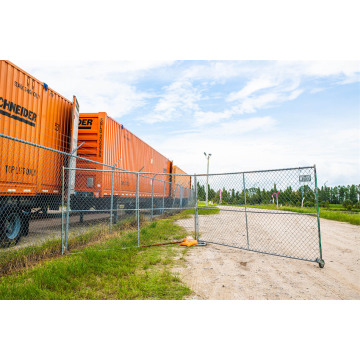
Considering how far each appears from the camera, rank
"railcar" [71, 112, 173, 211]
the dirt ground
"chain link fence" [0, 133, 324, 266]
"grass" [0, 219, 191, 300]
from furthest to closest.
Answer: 1. "railcar" [71, 112, 173, 211]
2. "chain link fence" [0, 133, 324, 266]
3. the dirt ground
4. "grass" [0, 219, 191, 300]

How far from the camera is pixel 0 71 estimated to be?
6.17m

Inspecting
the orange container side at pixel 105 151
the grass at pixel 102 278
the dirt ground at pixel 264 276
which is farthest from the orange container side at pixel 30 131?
the dirt ground at pixel 264 276

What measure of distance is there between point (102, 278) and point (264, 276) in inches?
116

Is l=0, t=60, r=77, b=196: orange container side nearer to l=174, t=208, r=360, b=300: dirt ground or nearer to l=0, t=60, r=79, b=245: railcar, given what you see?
l=0, t=60, r=79, b=245: railcar

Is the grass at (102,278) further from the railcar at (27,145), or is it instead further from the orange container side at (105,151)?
the orange container side at (105,151)

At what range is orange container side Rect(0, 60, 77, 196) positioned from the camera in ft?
21.0

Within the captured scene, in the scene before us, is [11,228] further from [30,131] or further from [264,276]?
[264,276]

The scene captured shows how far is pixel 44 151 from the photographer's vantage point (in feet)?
26.1

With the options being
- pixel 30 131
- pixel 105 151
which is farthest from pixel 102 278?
pixel 105 151

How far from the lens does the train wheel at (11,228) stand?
255 inches

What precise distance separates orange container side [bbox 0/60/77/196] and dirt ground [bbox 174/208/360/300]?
197 inches

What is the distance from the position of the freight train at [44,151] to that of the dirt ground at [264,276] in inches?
105

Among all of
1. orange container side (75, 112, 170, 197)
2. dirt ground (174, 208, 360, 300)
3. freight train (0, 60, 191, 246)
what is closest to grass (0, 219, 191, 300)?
dirt ground (174, 208, 360, 300)

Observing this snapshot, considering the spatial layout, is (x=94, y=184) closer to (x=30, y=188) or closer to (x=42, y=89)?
(x=30, y=188)
